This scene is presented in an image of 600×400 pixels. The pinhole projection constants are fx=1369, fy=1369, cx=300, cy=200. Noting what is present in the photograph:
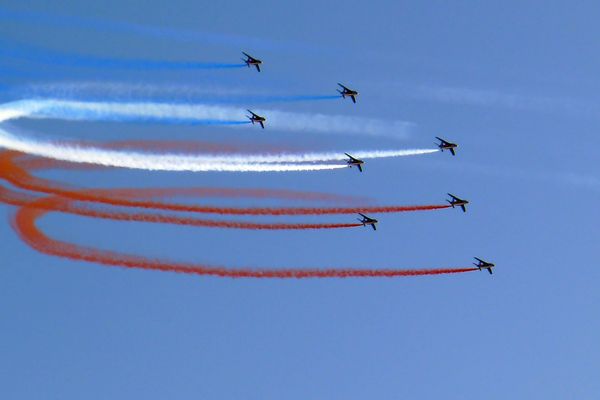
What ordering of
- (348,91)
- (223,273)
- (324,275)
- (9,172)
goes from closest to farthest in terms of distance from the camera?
(9,172) < (223,273) < (324,275) < (348,91)

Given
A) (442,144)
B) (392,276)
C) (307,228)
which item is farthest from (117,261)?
(442,144)

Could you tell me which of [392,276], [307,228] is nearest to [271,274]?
[307,228]

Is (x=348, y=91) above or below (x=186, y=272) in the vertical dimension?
above

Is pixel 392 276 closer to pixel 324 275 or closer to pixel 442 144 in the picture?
pixel 324 275

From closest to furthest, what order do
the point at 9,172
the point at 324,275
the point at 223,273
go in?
the point at 9,172
the point at 223,273
the point at 324,275

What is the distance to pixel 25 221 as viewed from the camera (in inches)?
2131

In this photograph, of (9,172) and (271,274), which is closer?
(9,172)

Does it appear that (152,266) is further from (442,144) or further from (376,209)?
(442,144)

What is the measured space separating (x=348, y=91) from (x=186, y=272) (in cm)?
1846

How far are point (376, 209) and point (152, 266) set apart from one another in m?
13.0

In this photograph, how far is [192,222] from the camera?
56906 millimetres

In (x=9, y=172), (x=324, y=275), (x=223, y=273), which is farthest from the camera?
(x=324, y=275)

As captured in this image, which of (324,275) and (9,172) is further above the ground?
(9,172)

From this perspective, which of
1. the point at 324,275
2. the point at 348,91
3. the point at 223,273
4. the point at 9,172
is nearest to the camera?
the point at 9,172
